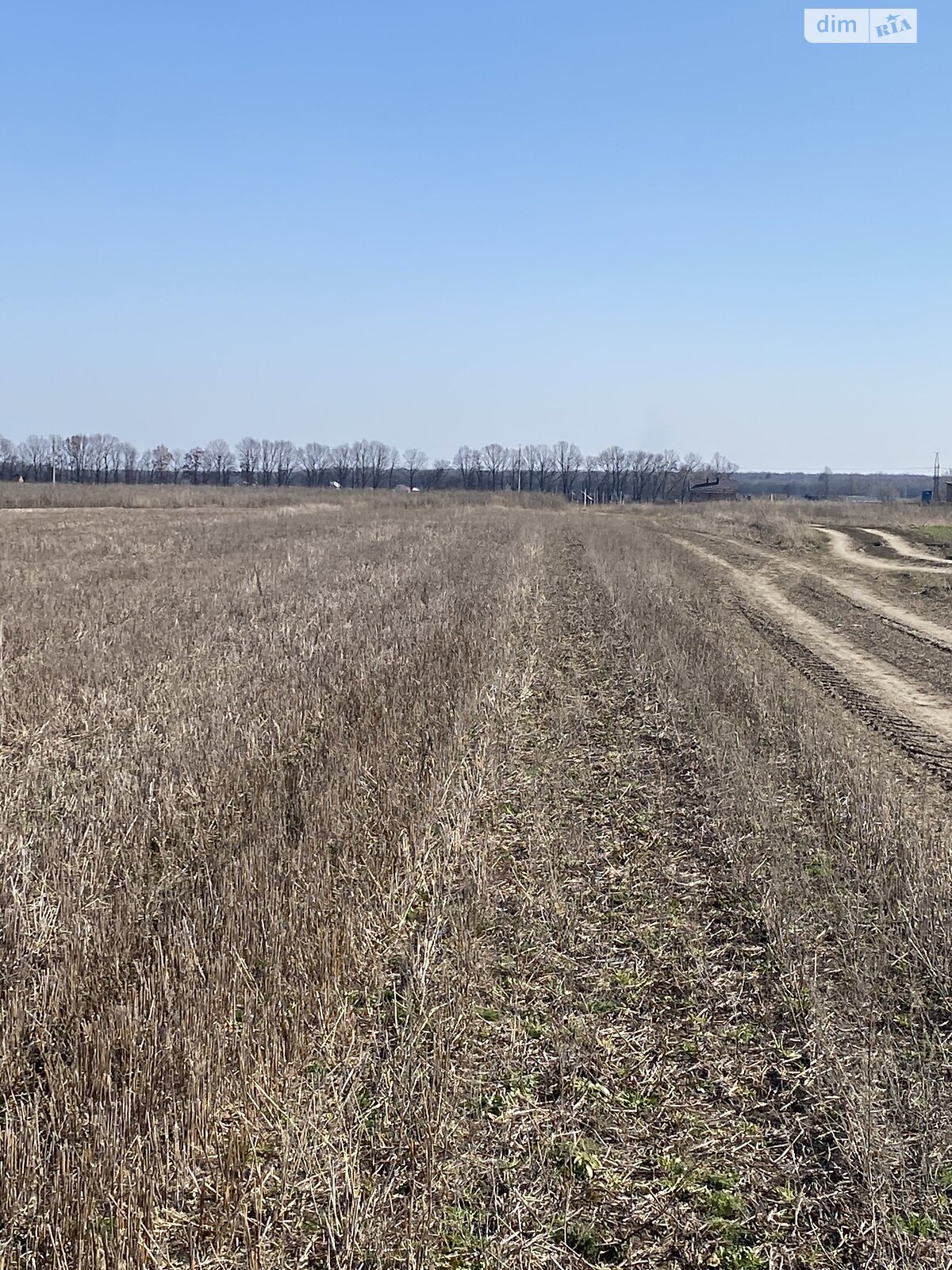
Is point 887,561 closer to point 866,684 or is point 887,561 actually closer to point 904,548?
point 904,548

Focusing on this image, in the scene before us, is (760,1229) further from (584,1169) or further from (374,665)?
(374,665)

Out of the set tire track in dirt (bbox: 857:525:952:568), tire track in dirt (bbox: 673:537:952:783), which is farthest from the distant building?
tire track in dirt (bbox: 673:537:952:783)

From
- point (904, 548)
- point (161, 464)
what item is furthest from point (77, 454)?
point (904, 548)

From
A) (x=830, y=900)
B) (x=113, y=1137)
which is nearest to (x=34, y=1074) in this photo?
(x=113, y=1137)

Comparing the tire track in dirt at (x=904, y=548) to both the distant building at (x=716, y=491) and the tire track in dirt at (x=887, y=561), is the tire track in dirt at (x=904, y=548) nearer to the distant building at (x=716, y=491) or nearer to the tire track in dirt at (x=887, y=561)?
the tire track in dirt at (x=887, y=561)

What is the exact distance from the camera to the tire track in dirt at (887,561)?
27316 mm

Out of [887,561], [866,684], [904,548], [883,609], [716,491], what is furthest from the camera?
[716,491]

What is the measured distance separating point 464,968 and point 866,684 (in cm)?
844

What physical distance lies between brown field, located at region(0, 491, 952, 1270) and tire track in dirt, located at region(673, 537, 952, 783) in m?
0.10

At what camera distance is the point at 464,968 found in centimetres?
443

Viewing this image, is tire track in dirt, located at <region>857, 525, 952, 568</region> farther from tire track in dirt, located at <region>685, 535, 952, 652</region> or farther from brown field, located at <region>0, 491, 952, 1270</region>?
brown field, located at <region>0, 491, 952, 1270</region>

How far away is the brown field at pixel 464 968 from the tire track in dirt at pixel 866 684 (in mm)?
100

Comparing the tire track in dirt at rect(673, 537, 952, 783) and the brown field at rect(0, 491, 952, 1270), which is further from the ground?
the tire track in dirt at rect(673, 537, 952, 783)

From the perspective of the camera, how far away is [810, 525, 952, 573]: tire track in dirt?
27.3 metres
